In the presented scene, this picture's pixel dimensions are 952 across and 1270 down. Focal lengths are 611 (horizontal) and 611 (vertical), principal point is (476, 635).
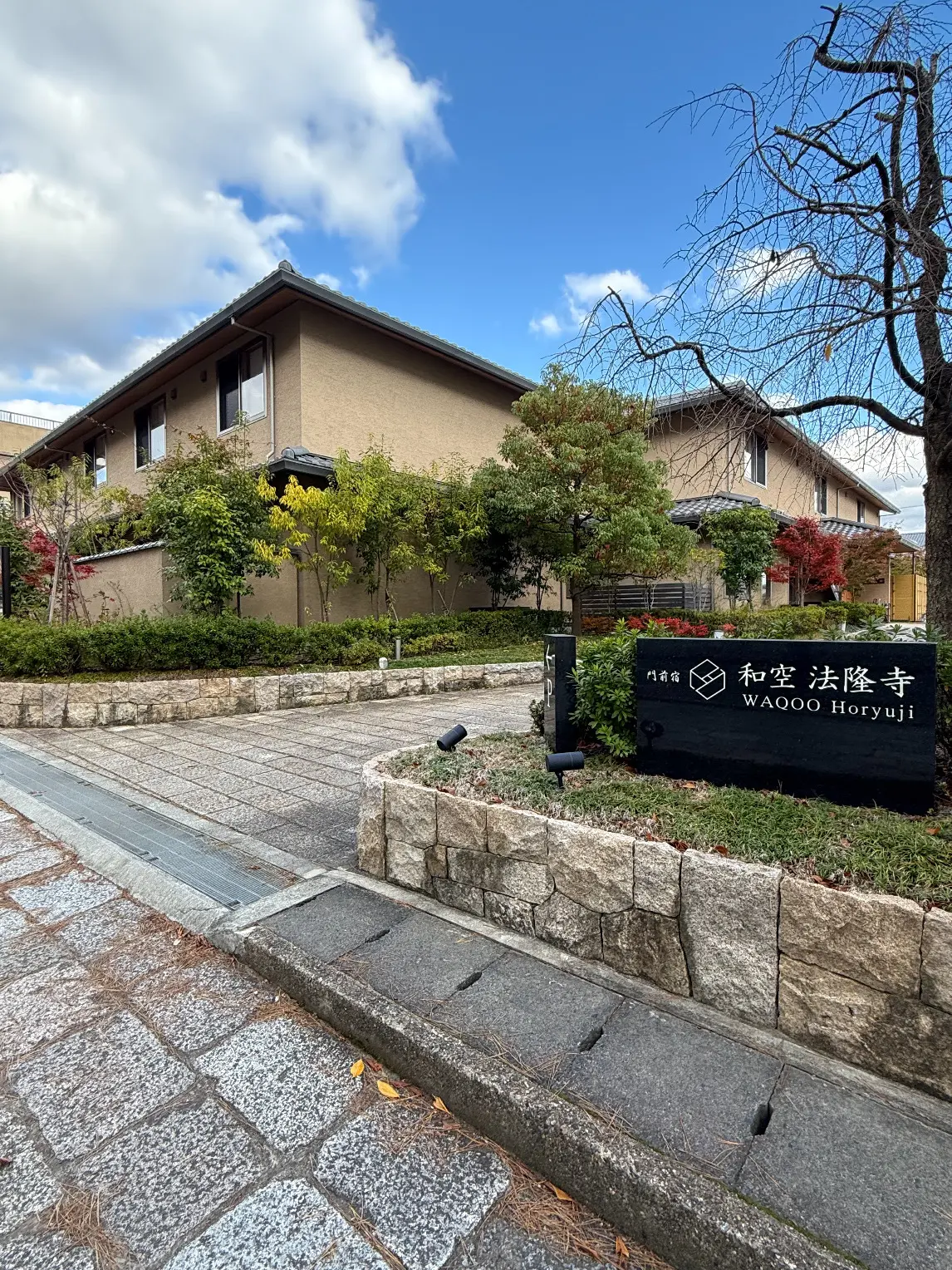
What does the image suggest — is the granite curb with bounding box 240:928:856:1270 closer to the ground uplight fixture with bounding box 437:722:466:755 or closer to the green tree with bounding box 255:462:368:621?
the ground uplight fixture with bounding box 437:722:466:755

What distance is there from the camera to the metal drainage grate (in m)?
3.16

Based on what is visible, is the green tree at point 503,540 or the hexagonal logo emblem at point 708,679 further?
the green tree at point 503,540

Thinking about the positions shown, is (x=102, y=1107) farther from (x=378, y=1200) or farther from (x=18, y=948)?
(x=18, y=948)

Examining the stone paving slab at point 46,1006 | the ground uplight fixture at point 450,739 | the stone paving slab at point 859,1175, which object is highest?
the ground uplight fixture at point 450,739

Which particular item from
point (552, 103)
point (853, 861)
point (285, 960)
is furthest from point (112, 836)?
point (552, 103)

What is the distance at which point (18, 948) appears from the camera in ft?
8.87

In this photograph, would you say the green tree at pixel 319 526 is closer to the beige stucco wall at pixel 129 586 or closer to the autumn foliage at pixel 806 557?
the beige stucco wall at pixel 129 586

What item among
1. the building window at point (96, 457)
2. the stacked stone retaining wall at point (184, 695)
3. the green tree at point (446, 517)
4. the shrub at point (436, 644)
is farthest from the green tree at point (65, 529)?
the shrub at point (436, 644)

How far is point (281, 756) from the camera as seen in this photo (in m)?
5.82

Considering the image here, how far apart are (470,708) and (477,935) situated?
5.52m

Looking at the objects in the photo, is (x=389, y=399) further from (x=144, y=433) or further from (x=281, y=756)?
(x=281, y=756)

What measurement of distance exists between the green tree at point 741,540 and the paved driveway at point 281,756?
8482mm

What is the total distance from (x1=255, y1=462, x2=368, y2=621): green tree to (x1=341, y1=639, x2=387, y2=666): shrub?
1.38 m

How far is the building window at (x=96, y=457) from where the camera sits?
17234 millimetres
